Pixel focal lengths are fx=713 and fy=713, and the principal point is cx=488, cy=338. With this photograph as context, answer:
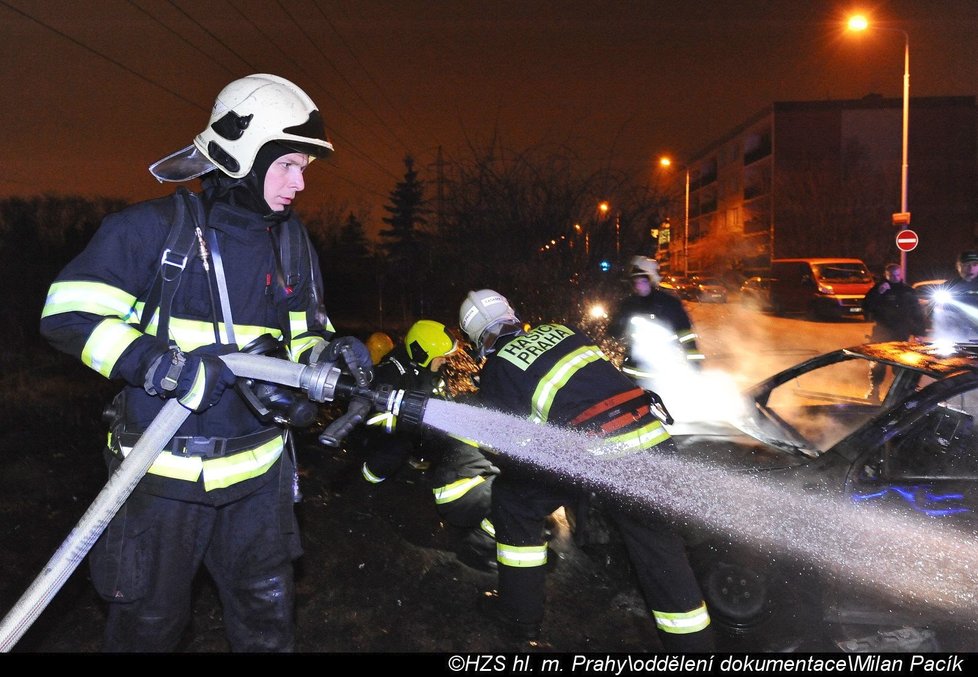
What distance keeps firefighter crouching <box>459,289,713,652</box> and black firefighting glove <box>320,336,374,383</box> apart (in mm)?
1001

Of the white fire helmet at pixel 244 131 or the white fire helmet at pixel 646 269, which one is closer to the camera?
the white fire helmet at pixel 244 131

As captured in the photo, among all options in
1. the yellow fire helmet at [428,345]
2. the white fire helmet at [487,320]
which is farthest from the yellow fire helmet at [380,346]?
the white fire helmet at [487,320]

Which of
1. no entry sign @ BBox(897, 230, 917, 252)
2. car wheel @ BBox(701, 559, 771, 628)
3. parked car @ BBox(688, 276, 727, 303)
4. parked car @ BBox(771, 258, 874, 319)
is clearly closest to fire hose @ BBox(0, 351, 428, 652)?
car wheel @ BBox(701, 559, 771, 628)

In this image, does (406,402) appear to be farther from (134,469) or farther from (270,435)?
(134,469)

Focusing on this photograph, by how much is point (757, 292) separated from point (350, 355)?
23.6 m

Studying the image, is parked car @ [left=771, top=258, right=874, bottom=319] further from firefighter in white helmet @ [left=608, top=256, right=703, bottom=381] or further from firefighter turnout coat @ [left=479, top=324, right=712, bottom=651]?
firefighter turnout coat @ [left=479, top=324, right=712, bottom=651]

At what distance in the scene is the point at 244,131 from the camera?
7.93ft

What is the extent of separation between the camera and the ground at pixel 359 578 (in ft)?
11.0

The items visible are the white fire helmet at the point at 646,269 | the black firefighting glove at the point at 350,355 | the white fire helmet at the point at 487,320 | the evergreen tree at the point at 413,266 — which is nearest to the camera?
the black firefighting glove at the point at 350,355

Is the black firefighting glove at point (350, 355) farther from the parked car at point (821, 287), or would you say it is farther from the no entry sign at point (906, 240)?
the parked car at point (821, 287)

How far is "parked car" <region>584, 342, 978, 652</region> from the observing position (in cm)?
306

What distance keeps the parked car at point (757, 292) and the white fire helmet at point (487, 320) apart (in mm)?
20721

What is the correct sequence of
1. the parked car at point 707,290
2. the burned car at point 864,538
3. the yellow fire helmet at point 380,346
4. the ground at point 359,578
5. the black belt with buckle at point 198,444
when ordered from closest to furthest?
the black belt with buckle at point 198,444
the burned car at point 864,538
the ground at point 359,578
the yellow fire helmet at point 380,346
the parked car at point 707,290
